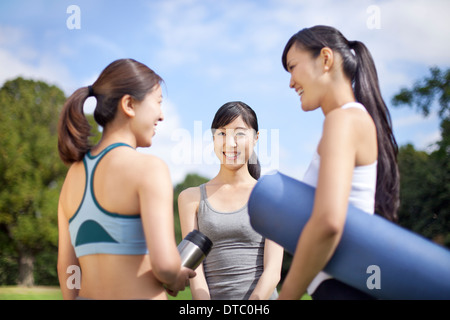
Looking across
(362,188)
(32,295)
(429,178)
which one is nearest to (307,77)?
(362,188)

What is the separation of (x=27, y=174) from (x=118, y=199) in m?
26.6

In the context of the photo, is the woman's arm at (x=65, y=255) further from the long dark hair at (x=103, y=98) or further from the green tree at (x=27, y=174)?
the green tree at (x=27, y=174)

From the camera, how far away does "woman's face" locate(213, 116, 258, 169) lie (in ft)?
11.1

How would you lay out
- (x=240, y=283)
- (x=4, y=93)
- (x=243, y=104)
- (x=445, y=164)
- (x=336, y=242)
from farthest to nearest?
(x=4, y=93) → (x=445, y=164) → (x=243, y=104) → (x=240, y=283) → (x=336, y=242)

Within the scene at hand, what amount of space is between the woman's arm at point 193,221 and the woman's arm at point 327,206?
1267mm

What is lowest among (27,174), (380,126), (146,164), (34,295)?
(34,295)

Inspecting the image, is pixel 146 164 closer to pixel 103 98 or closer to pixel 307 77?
pixel 103 98

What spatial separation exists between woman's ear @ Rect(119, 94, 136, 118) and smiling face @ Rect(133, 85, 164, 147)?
22 mm

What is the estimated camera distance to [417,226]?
25.4 meters

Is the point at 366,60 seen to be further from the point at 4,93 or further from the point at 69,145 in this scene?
the point at 4,93

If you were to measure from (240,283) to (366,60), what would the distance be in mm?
1773

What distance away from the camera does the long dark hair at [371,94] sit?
7.63ft

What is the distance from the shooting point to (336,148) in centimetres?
193
